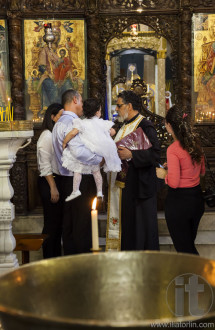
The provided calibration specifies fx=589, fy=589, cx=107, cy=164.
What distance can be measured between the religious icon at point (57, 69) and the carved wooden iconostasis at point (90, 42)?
1cm

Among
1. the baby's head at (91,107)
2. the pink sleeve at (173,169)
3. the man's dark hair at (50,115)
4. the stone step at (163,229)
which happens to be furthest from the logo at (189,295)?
the stone step at (163,229)

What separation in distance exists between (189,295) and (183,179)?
3.49 meters

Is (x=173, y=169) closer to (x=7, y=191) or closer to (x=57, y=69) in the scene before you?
(x=7, y=191)

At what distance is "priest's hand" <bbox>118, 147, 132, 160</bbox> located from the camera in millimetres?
5305

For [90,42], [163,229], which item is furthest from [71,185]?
[90,42]

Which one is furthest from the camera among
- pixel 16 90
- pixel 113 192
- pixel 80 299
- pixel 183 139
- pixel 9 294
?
pixel 16 90

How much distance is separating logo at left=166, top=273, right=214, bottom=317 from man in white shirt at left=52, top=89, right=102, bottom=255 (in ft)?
13.2

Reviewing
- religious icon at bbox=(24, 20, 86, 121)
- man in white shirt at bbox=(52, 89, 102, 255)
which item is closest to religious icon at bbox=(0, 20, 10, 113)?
religious icon at bbox=(24, 20, 86, 121)

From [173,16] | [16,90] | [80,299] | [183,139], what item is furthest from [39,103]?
[80,299]

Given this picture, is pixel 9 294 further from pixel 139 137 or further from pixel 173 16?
pixel 173 16

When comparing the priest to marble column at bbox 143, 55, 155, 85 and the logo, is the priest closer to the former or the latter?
the logo

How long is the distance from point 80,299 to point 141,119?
13.7 feet

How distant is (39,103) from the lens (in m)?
7.80

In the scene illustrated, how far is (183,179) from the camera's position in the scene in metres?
4.80
